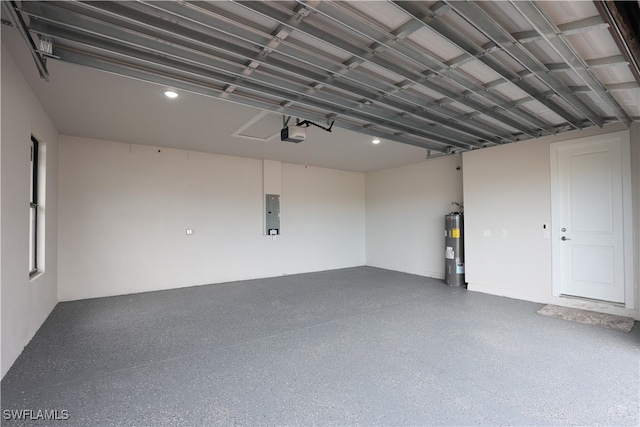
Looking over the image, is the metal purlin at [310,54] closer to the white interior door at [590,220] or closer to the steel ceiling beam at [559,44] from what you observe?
the steel ceiling beam at [559,44]

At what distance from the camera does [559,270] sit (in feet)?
14.8

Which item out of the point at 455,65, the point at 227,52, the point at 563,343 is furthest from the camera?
the point at 563,343

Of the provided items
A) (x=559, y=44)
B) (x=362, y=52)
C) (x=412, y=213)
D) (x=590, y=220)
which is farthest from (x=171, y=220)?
(x=590, y=220)

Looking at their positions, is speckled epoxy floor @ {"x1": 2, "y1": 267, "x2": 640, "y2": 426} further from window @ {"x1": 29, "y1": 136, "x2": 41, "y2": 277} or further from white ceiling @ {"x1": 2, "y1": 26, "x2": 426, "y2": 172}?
white ceiling @ {"x1": 2, "y1": 26, "x2": 426, "y2": 172}

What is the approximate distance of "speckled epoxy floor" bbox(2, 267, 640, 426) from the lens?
2043mm

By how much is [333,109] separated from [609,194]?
3946 mm

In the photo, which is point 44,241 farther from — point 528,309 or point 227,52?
point 528,309

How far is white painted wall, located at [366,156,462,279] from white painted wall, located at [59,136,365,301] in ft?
4.72

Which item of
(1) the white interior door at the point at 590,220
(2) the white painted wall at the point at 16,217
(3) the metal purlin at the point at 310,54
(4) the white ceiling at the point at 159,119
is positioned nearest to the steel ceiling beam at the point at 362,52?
(3) the metal purlin at the point at 310,54

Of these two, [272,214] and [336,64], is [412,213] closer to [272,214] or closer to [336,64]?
[272,214]

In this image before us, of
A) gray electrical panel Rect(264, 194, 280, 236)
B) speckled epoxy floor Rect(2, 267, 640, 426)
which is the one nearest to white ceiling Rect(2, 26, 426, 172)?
gray electrical panel Rect(264, 194, 280, 236)

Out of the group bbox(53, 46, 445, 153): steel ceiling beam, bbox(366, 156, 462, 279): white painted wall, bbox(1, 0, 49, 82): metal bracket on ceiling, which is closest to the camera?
bbox(1, 0, 49, 82): metal bracket on ceiling

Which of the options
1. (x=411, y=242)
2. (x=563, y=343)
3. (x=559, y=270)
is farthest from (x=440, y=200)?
(x=563, y=343)

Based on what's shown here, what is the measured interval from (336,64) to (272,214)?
4.72 meters
